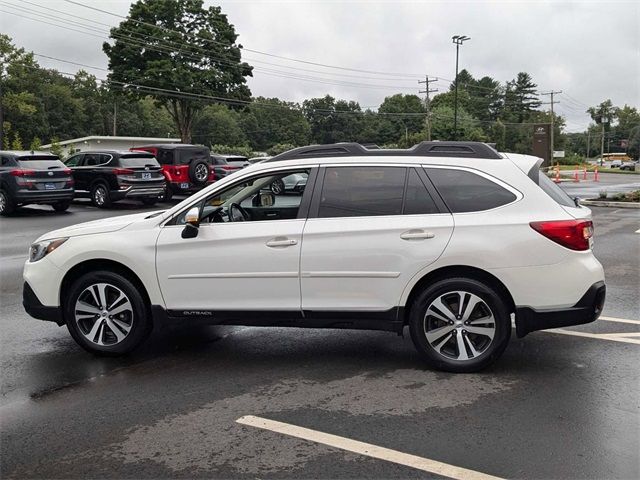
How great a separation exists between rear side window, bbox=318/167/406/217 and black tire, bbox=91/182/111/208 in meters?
15.5

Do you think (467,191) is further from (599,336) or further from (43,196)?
(43,196)

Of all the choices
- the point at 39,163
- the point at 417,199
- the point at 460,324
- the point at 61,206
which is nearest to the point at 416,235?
the point at 417,199

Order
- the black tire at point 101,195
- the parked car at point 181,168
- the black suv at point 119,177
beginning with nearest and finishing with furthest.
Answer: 1. the black suv at point 119,177
2. the black tire at point 101,195
3. the parked car at point 181,168

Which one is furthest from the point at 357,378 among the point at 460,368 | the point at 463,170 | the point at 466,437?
the point at 463,170

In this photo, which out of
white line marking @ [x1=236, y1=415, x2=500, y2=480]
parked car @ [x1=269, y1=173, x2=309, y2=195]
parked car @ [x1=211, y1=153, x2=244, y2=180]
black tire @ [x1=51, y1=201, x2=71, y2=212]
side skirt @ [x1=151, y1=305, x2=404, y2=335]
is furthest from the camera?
parked car @ [x1=211, y1=153, x2=244, y2=180]

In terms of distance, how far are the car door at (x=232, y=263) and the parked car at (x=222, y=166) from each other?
708 inches

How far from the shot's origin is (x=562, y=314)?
15.2 feet

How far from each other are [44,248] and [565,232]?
4.30 metres

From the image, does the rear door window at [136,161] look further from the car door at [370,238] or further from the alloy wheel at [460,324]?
the alloy wheel at [460,324]

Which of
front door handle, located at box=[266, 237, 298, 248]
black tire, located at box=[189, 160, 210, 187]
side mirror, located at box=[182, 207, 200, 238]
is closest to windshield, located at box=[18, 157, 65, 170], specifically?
black tire, located at box=[189, 160, 210, 187]

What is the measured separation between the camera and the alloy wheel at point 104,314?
5211mm

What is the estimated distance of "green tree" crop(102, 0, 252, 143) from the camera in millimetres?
44375

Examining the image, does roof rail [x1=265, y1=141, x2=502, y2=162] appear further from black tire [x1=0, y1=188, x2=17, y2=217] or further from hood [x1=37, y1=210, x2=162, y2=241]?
black tire [x1=0, y1=188, x2=17, y2=217]

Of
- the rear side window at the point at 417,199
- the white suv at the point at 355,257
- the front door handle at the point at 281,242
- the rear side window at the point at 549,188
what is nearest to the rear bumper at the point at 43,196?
the white suv at the point at 355,257
